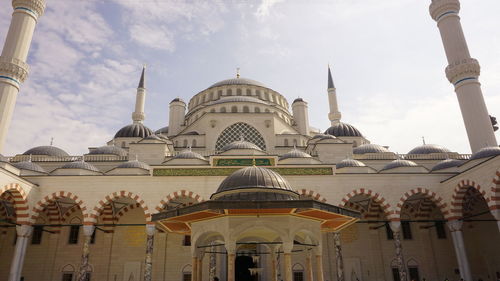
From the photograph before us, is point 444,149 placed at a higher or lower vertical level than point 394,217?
higher

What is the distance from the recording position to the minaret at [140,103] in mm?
26636

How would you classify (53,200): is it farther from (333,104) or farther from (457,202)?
(333,104)

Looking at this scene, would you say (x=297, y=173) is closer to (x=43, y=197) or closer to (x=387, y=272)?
(x=387, y=272)

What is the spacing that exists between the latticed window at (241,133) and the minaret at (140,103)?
26.2 feet

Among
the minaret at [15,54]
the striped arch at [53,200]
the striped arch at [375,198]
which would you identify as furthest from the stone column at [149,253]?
the minaret at [15,54]

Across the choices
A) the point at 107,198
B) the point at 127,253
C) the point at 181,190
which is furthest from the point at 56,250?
the point at 181,190

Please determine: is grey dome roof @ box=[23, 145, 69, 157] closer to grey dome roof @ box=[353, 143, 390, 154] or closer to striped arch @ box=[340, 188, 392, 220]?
striped arch @ box=[340, 188, 392, 220]

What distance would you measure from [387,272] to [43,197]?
15497 mm

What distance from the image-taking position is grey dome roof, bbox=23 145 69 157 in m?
20.1

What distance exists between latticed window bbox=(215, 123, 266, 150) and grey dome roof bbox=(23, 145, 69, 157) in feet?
30.7

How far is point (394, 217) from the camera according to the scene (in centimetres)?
1427

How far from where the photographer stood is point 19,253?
43.2 feet

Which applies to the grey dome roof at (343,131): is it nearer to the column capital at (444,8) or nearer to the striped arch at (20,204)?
the column capital at (444,8)

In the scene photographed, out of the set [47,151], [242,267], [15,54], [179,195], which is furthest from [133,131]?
[242,267]
